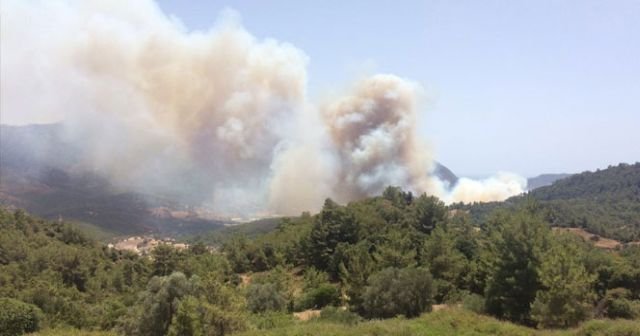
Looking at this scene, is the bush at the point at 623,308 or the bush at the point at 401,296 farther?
→ the bush at the point at 623,308

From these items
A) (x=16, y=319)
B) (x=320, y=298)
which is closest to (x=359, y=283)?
(x=320, y=298)

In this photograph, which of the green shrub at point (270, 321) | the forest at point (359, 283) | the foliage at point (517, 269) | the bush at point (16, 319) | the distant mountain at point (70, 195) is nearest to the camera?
the forest at point (359, 283)

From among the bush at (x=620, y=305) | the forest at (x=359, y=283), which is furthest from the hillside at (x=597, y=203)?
the bush at (x=620, y=305)

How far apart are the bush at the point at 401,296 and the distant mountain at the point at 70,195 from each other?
297 ft

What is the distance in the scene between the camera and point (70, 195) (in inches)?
5157

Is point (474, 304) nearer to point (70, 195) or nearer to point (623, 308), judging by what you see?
point (623, 308)

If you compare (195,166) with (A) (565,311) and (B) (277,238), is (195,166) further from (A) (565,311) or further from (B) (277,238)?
(A) (565,311)

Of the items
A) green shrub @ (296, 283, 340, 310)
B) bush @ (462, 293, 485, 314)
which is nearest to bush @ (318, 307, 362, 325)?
bush @ (462, 293, 485, 314)

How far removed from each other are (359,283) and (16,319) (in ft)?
52.7

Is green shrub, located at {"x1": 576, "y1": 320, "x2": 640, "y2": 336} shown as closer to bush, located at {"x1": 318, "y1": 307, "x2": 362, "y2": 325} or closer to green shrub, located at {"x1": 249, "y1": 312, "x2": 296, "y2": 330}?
bush, located at {"x1": 318, "y1": 307, "x2": 362, "y2": 325}

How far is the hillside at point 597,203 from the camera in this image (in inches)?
3302

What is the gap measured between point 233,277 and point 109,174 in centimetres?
11384

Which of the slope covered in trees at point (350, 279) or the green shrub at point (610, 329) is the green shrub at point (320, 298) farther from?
the green shrub at point (610, 329)

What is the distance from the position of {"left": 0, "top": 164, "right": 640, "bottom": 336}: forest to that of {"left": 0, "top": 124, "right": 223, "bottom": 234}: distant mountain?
194 ft
